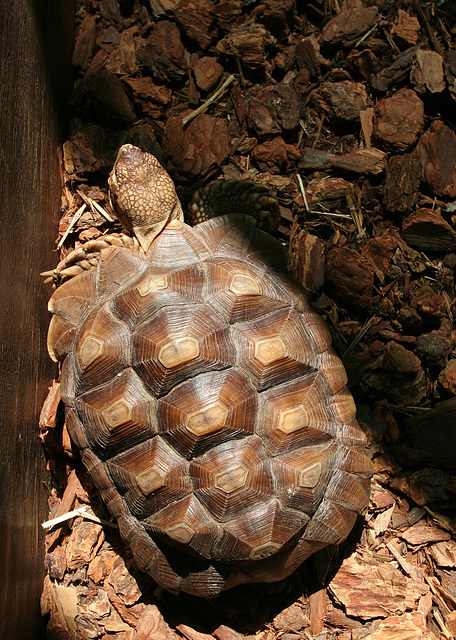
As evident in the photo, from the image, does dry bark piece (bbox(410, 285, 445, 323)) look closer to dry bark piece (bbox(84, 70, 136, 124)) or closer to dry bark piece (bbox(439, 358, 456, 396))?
dry bark piece (bbox(439, 358, 456, 396))

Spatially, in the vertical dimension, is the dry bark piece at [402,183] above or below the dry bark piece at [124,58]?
below

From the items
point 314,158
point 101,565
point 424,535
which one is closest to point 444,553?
point 424,535

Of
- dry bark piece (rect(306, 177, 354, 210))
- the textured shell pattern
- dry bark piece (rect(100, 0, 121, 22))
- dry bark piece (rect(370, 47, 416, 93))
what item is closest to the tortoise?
the textured shell pattern

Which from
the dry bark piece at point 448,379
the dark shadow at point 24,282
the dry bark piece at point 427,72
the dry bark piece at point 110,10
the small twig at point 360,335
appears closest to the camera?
the dark shadow at point 24,282

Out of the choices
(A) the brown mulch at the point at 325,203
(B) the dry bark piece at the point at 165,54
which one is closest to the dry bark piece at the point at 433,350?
(A) the brown mulch at the point at 325,203

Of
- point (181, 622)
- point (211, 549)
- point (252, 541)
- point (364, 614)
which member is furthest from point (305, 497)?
point (181, 622)

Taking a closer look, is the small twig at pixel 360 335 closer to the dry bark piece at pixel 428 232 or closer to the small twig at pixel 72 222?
the dry bark piece at pixel 428 232

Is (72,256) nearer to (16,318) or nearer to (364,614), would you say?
(16,318)

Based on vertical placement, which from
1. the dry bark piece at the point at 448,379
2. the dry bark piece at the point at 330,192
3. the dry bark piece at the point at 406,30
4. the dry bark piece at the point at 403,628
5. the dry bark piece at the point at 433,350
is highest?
the dry bark piece at the point at 406,30
